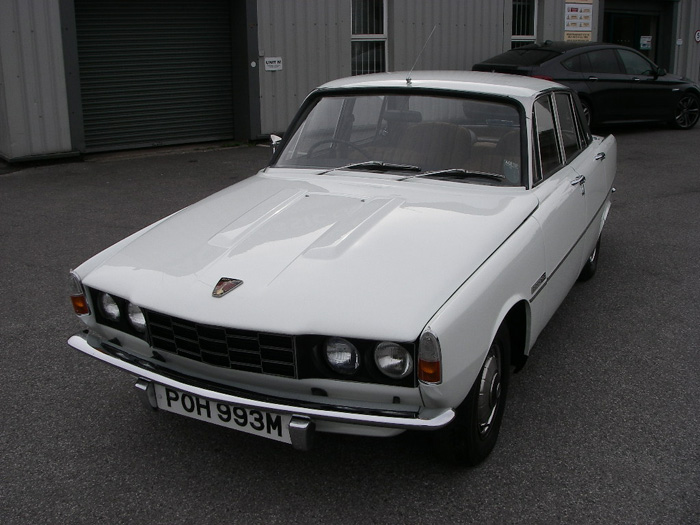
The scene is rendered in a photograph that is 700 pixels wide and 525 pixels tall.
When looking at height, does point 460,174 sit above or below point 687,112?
above

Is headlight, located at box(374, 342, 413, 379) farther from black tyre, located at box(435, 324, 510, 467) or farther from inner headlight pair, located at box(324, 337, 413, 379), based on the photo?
black tyre, located at box(435, 324, 510, 467)

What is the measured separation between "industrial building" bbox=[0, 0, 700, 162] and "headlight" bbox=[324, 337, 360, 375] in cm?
874

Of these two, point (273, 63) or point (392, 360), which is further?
point (273, 63)

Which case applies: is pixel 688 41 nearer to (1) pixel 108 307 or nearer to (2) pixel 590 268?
(2) pixel 590 268

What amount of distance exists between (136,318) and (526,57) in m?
11.2

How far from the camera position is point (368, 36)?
1370 cm

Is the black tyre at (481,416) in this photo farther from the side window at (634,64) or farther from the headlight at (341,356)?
the side window at (634,64)

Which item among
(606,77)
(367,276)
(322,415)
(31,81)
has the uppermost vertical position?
(31,81)

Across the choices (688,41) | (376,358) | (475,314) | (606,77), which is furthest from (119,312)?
(688,41)

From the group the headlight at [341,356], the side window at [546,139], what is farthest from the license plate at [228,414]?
the side window at [546,139]

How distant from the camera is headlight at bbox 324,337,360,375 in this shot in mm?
2783

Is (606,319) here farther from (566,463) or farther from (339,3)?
(339,3)

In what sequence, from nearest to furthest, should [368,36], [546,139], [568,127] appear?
[546,139] < [568,127] < [368,36]

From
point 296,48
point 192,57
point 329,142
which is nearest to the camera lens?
point 329,142
